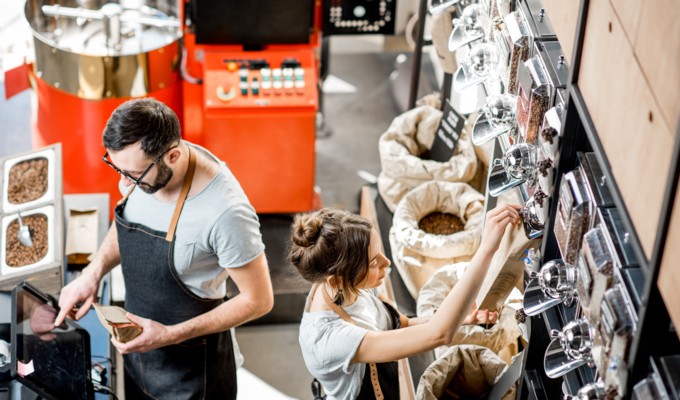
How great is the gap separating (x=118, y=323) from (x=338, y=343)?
69 centimetres

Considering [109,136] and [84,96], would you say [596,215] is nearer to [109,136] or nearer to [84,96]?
[109,136]

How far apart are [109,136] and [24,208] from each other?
4.12ft

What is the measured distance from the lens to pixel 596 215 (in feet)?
6.25

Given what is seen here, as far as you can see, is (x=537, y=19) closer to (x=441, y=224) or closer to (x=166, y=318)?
(x=166, y=318)

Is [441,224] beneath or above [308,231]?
beneath

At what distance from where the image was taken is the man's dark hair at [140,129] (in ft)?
8.50

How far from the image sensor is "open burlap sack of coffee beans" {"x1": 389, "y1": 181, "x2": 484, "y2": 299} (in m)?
3.64

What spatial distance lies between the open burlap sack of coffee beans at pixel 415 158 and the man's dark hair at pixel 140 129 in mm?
1656

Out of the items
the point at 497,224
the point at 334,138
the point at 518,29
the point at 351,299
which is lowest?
the point at 334,138

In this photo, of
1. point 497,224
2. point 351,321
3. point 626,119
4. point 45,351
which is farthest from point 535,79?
point 45,351

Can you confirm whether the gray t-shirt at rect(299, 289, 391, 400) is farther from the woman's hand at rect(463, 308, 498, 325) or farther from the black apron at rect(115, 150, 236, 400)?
the black apron at rect(115, 150, 236, 400)

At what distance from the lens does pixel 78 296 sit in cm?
300

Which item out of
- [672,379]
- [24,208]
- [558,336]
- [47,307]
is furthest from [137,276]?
[672,379]

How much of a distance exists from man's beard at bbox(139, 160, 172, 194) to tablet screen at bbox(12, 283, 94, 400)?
57cm
